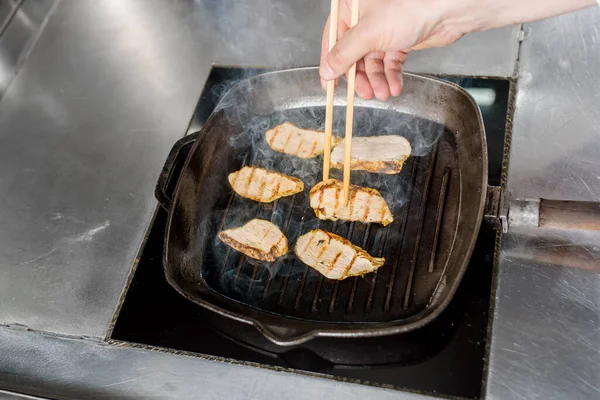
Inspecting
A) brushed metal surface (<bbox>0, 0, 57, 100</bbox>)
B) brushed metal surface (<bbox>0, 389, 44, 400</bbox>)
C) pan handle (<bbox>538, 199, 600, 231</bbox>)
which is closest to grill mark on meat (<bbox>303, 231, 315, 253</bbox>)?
pan handle (<bbox>538, 199, 600, 231</bbox>)

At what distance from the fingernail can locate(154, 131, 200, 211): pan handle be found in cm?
67

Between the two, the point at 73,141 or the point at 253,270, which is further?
the point at 73,141

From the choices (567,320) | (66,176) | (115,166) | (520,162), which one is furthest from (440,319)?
(66,176)

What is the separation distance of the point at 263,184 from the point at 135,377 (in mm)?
841

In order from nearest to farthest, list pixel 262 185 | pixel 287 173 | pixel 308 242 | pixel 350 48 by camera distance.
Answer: pixel 350 48, pixel 308 242, pixel 262 185, pixel 287 173

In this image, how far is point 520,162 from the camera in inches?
89.0

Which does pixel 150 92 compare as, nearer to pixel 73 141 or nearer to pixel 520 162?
pixel 73 141

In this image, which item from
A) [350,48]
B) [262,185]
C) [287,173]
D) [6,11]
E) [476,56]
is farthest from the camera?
[6,11]

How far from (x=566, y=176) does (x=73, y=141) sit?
2184mm

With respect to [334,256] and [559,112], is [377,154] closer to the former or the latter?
[334,256]

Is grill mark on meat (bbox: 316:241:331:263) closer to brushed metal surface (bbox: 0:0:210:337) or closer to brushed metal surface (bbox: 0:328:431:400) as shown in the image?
brushed metal surface (bbox: 0:328:431:400)

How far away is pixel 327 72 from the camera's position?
6.22 ft

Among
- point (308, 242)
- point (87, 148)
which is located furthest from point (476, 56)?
point (87, 148)

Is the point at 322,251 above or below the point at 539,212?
below
